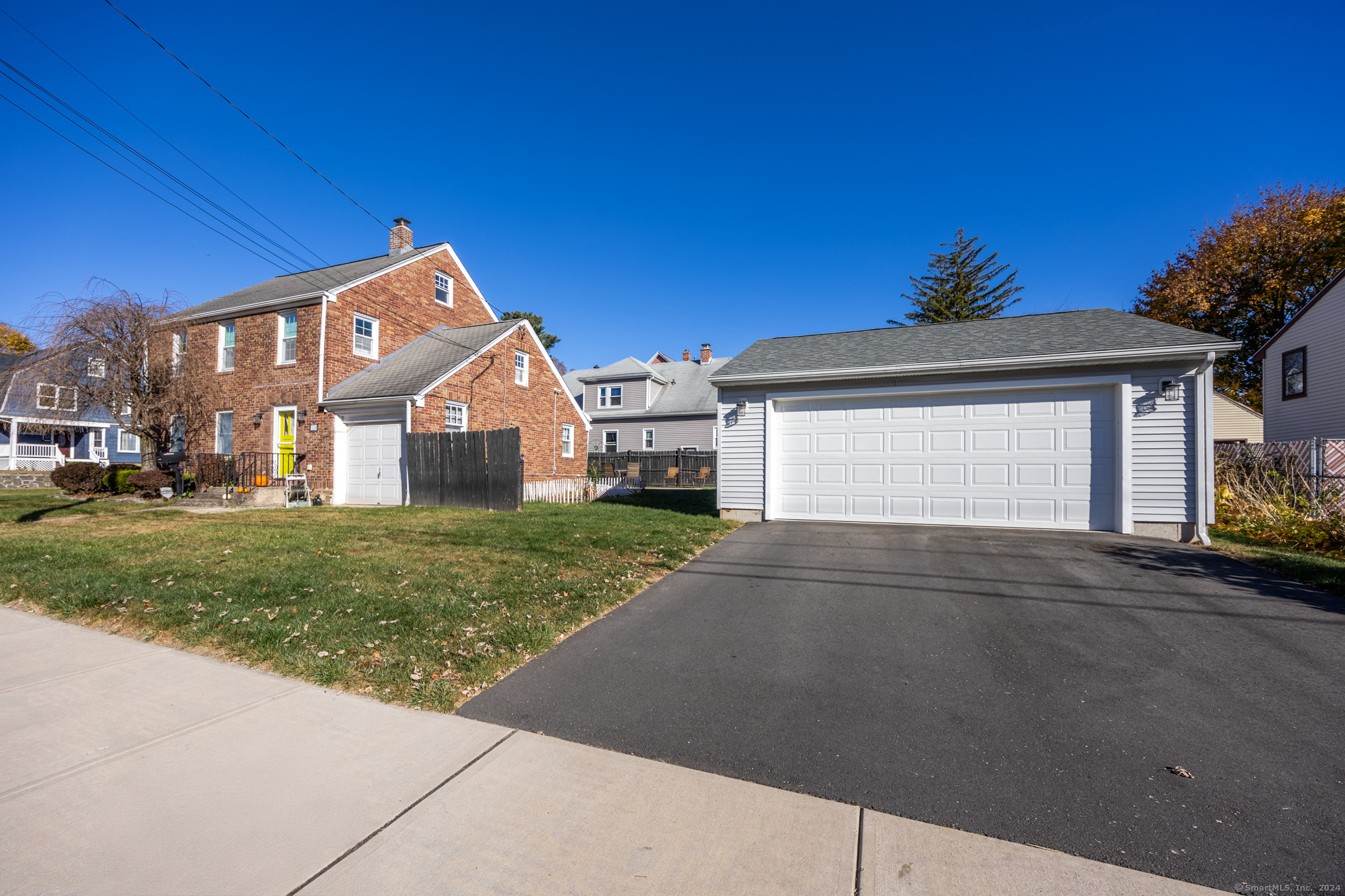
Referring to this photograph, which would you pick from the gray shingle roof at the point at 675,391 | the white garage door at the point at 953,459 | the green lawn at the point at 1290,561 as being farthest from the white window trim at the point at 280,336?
the green lawn at the point at 1290,561

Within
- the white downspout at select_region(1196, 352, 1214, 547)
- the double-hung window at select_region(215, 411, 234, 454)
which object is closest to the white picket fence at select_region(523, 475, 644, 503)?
the double-hung window at select_region(215, 411, 234, 454)

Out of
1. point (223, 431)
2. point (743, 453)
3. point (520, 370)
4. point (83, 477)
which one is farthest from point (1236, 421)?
point (83, 477)

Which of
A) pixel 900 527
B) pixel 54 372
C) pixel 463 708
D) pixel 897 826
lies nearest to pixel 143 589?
pixel 463 708

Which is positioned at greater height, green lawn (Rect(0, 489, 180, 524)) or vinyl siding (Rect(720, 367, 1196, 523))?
vinyl siding (Rect(720, 367, 1196, 523))

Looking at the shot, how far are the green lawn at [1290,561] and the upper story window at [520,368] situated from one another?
54.8ft

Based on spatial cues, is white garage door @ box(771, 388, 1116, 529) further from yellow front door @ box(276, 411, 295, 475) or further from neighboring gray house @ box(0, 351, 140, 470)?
neighboring gray house @ box(0, 351, 140, 470)

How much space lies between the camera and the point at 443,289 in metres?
20.1

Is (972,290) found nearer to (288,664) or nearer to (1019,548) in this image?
(1019,548)

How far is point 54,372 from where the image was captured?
1432 centimetres

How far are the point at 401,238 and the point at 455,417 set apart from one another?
8.81 metres

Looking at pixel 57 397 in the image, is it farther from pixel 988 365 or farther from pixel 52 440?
pixel 988 365

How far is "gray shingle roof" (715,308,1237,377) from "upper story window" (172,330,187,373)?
53.6 feet

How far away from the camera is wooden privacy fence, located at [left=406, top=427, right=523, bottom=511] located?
13.0 meters

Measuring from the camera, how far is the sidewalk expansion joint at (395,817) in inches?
82.0
